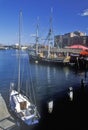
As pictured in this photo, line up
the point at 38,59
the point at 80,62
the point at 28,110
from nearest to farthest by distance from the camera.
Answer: the point at 28,110 → the point at 80,62 → the point at 38,59

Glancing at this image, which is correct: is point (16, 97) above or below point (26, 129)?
above

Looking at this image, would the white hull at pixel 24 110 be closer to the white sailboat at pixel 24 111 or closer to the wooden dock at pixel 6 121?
the white sailboat at pixel 24 111

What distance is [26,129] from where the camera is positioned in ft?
100

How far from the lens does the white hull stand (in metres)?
31.0

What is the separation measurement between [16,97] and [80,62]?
7425cm

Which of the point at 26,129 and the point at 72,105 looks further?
the point at 72,105

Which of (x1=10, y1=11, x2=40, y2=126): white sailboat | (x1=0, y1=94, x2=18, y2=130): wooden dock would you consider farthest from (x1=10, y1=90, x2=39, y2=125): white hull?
(x1=0, y1=94, x2=18, y2=130): wooden dock

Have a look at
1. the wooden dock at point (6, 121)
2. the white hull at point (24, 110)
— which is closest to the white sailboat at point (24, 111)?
the white hull at point (24, 110)

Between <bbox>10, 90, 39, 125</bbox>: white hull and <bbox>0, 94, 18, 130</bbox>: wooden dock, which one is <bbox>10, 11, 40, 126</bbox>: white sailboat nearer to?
<bbox>10, 90, 39, 125</bbox>: white hull

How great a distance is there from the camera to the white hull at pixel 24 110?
3095 centimetres

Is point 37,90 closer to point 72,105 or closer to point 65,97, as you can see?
point 65,97

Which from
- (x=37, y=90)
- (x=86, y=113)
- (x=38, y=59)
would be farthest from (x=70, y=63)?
(x=86, y=113)

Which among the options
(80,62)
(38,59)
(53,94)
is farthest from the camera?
(38,59)

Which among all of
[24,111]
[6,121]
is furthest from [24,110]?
[6,121]
